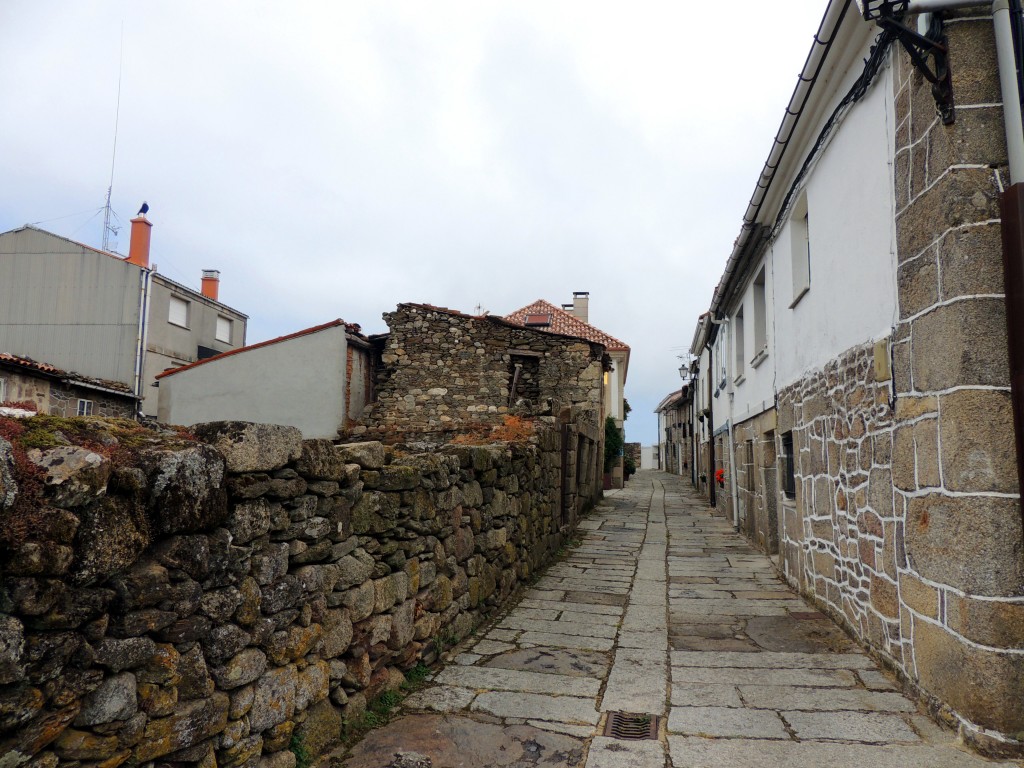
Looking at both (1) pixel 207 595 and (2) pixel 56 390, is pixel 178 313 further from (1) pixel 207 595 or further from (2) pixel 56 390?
(1) pixel 207 595

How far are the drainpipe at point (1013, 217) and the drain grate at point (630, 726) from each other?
6.77 ft

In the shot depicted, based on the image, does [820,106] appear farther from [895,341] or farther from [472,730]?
[472,730]

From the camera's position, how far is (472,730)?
3510 mm

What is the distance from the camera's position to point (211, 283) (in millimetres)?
23031

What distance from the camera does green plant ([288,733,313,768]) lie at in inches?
116

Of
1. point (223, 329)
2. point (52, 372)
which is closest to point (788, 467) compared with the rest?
point (52, 372)

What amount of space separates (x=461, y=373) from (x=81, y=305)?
1230 cm

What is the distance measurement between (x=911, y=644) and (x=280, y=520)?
3406 millimetres

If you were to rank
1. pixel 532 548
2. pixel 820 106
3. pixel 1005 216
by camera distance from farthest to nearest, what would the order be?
pixel 532 548
pixel 820 106
pixel 1005 216

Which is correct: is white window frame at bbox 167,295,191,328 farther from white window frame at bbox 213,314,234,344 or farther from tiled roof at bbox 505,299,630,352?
tiled roof at bbox 505,299,630,352

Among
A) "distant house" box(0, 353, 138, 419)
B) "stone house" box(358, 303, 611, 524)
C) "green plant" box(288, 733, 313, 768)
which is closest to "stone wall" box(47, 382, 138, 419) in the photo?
"distant house" box(0, 353, 138, 419)

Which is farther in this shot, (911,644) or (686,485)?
(686,485)

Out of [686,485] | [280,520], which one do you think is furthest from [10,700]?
[686,485]

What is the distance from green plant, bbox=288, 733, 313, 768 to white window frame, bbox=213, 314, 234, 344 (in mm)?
21300
